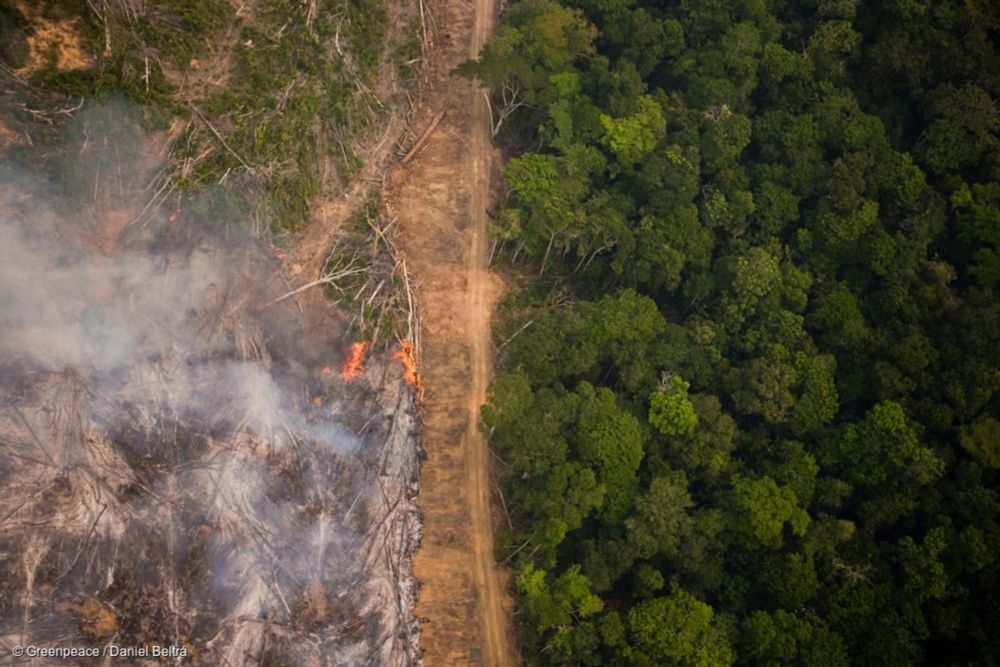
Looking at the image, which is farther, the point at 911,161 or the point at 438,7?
the point at 438,7

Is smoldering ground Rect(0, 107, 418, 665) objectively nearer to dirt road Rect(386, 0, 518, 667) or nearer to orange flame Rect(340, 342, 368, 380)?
orange flame Rect(340, 342, 368, 380)

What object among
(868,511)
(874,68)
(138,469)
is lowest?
(138,469)

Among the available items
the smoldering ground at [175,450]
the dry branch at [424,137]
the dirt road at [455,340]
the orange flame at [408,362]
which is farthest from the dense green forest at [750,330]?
the smoldering ground at [175,450]

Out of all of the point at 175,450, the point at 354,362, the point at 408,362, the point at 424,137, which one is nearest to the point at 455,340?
the point at 408,362

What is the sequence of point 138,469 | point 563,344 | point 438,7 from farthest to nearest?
point 438,7 < point 563,344 < point 138,469

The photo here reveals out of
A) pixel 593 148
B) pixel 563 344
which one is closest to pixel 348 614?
pixel 563 344

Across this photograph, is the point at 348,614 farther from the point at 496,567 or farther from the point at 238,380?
the point at 238,380

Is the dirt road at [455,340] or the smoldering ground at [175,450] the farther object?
the dirt road at [455,340]

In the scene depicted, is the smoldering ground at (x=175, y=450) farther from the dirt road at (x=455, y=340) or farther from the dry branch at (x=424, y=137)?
the dry branch at (x=424, y=137)
